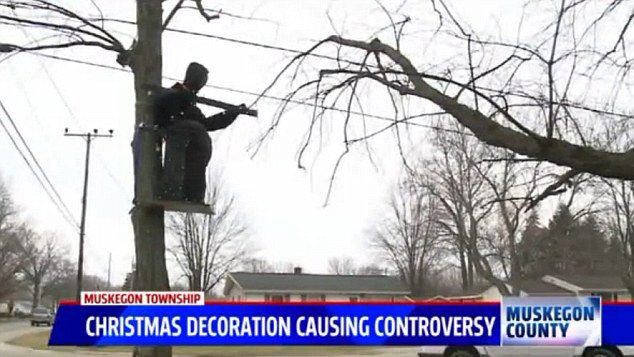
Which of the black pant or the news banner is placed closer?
the news banner

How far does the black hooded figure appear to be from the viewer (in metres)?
4.83

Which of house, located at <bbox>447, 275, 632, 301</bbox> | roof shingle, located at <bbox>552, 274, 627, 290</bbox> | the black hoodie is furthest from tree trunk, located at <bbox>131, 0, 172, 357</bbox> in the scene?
roof shingle, located at <bbox>552, 274, 627, 290</bbox>

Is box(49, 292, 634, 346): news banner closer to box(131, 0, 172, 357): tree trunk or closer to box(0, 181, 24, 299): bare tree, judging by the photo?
box(131, 0, 172, 357): tree trunk

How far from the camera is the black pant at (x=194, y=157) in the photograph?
482 cm

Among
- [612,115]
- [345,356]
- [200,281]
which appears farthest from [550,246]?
[612,115]

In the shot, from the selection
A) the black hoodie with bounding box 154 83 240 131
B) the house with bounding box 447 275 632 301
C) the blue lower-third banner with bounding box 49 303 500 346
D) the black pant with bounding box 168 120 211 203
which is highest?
the black hoodie with bounding box 154 83 240 131

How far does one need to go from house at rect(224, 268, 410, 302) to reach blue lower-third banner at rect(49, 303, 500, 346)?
163 ft

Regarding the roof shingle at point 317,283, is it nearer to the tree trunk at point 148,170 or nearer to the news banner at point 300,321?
the tree trunk at point 148,170

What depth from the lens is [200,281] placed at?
47969 mm

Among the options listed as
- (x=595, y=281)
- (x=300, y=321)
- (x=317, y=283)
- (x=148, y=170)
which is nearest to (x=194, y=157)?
(x=148, y=170)

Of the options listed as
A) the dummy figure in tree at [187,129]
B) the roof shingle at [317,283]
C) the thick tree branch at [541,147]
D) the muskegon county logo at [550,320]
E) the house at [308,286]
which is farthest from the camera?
the roof shingle at [317,283]

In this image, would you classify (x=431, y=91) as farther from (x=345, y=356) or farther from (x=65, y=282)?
(x=65, y=282)

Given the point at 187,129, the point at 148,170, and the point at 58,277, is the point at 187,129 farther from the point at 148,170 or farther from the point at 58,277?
the point at 58,277

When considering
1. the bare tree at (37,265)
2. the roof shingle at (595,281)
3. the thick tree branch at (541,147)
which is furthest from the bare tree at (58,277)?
the thick tree branch at (541,147)
